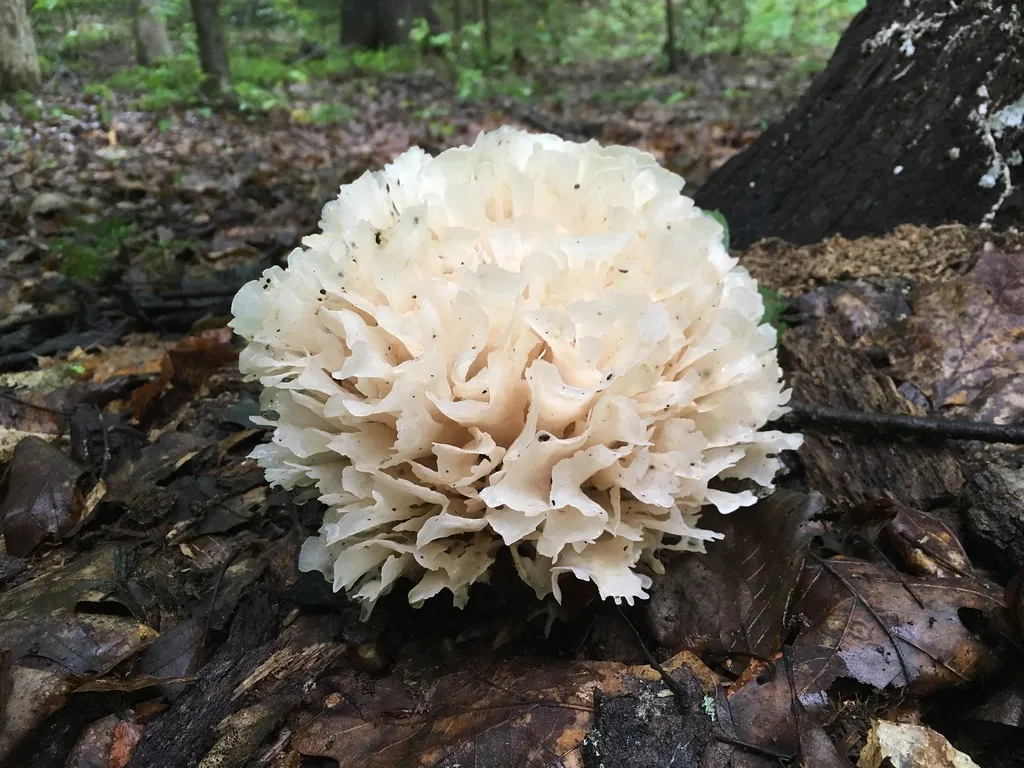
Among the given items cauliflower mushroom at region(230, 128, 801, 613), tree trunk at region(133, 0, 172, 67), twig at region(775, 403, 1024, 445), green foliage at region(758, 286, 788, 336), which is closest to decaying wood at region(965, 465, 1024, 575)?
twig at region(775, 403, 1024, 445)

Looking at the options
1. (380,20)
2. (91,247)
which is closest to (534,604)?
(91,247)

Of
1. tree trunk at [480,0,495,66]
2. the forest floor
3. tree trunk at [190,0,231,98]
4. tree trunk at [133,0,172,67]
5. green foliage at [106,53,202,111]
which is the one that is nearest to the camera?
the forest floor

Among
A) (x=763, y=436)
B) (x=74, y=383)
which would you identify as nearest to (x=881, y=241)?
(x=763, y=436)

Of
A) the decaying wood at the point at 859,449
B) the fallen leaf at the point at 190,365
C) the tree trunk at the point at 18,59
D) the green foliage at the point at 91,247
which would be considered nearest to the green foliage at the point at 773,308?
the decaying wood at the point at 859,449

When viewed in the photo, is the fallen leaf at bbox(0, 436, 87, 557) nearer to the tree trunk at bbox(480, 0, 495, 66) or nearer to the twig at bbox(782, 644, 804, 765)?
the twig at bbox(782, 644, 804, 765)

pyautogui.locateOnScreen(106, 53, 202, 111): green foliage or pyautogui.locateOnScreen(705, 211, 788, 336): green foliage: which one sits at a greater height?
pyautogui.locateOnScreen(705, 211, 788, 336): green foliage

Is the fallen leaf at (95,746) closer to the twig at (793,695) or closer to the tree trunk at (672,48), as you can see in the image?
the twig at (793,695)
